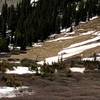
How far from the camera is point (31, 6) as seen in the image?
594ft

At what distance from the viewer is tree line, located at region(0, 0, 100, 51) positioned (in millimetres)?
137625

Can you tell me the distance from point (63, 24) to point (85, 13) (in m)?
9.78

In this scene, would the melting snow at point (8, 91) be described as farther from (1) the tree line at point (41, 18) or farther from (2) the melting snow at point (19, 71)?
(1) the tree line at point (41, 18)

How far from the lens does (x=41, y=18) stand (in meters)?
152

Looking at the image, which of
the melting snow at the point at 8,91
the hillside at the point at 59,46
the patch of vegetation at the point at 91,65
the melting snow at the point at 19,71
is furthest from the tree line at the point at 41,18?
the melting snow at the point at 8,91

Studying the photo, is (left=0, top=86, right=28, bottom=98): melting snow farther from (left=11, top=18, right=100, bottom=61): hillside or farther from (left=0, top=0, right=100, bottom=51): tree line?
(left=0, top=0, right=100, bottom=51): tree line

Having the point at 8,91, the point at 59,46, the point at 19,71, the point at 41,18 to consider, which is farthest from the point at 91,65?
the point at 41,18

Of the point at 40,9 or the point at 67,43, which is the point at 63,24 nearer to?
the point at 40,9

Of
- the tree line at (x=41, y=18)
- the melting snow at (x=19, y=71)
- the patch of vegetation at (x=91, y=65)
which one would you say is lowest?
the patch of vegetation at (x=91, y=65)

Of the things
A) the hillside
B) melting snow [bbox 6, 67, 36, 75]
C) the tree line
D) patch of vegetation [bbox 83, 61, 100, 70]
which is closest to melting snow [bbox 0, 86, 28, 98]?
melting snow [bbox 6, 67, 36, 75]

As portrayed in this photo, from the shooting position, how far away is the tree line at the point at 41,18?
452 ft

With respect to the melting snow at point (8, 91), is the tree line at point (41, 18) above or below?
above

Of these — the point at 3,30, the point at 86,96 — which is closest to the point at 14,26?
the point at 3,30

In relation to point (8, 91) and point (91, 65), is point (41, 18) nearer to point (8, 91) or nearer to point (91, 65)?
point (91, 65)
